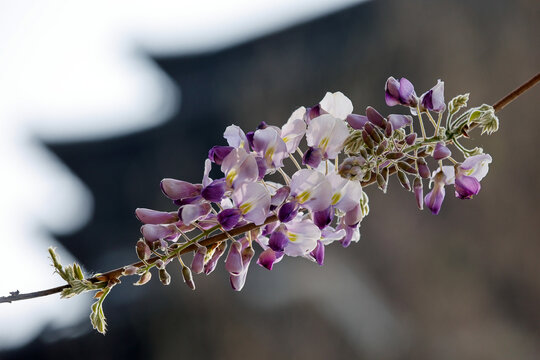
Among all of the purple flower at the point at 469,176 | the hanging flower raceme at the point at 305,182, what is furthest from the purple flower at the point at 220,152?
the purple flower at the point at 469,176

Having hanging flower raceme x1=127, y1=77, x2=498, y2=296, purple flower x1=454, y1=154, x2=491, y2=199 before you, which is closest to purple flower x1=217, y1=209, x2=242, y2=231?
hanging flower raceme x1=127, y1=77, x2=498, y2=296

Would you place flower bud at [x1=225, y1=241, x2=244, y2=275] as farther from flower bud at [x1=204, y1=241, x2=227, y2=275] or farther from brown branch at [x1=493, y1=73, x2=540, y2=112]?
brown branch at [x1=493, y1=73, x2=540, y2=112]

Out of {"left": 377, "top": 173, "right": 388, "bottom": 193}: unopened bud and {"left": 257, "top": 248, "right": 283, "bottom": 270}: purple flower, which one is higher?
{"left": 377, "top": 173, "right": 388, "bottom": 193}: unopened bud

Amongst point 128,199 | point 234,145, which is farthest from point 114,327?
point 234,145

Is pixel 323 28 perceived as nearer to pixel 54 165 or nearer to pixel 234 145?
→ pixel 54 165

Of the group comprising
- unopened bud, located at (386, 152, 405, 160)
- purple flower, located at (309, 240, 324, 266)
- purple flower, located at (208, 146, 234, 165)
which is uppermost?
purple flower, located at (208, 146, 234, 165)

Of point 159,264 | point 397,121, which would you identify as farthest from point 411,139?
point 159,264

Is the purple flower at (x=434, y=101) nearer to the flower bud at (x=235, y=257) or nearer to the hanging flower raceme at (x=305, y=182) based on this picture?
the hanging flower raceme at (x=305, y=182)
